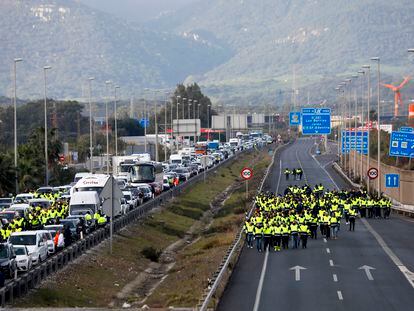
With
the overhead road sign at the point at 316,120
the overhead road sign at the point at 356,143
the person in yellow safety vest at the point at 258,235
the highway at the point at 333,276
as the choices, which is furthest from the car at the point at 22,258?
the overhead road sign at the point at 316,120

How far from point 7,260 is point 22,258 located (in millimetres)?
2225

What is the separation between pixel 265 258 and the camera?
4572 cm

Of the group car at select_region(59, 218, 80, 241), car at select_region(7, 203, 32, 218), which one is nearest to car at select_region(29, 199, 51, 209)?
car at select_region(7, 203, 32, 218)

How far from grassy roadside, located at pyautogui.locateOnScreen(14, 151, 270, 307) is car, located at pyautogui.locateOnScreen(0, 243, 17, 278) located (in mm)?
1113

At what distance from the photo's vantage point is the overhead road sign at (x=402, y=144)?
7475 cm

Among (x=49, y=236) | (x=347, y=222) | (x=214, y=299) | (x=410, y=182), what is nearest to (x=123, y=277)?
(x=49, y=236)

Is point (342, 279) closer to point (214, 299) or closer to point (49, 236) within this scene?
point (214, 299)

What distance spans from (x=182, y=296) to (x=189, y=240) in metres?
29.0

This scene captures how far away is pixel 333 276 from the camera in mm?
39531

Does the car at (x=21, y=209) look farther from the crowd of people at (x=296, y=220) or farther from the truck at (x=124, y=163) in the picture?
the truck at (x=124, y=163)

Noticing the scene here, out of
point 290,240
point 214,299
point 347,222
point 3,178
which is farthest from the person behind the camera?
point 3,178

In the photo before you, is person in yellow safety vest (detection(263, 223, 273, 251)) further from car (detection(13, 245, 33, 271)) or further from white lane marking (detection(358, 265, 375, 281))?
car (detection(13, 245, 33, 271))

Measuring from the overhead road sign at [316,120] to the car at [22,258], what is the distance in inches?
2951

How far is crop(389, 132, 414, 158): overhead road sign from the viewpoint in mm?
74750
